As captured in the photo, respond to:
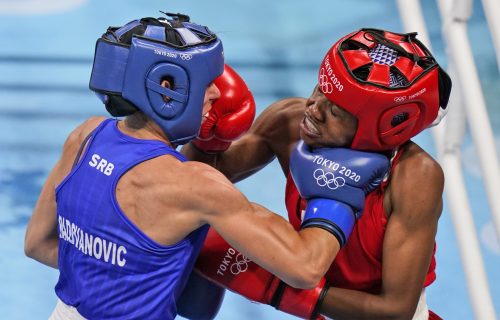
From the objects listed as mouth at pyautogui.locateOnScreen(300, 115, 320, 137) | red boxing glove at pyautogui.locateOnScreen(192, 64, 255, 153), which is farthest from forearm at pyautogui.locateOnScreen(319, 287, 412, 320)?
red boxing glove at pyautogui.locateOnScreen(192, 64, 255, 153)

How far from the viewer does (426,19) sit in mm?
7891

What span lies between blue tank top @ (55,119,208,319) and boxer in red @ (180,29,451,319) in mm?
286

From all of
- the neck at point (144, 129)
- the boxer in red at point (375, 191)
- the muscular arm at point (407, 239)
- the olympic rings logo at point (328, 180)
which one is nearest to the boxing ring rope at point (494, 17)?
the boxer in red at point (375, 191)

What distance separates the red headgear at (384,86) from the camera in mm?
2643

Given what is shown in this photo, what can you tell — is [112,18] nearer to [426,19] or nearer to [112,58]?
[426,19]

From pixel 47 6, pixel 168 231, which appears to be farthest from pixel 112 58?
pixel 47 6

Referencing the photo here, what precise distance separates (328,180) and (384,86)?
32 cm

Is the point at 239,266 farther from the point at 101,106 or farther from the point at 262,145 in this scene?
the point at 101,106

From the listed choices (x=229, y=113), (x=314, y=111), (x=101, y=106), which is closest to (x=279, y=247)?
(x=314, y=111)

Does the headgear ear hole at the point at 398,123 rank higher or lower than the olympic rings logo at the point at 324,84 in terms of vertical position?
lower

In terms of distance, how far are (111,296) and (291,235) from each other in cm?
55

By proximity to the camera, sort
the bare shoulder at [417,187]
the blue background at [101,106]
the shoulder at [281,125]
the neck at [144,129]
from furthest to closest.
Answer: the blue background at [101,106]
the shoulder at [281,125]
the bare shoulder at [417,187]
the neck at [144,129]

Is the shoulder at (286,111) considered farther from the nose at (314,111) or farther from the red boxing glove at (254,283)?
the red boxing glove at (254,283)

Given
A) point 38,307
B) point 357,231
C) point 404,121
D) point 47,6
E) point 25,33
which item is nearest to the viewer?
point 404,121
